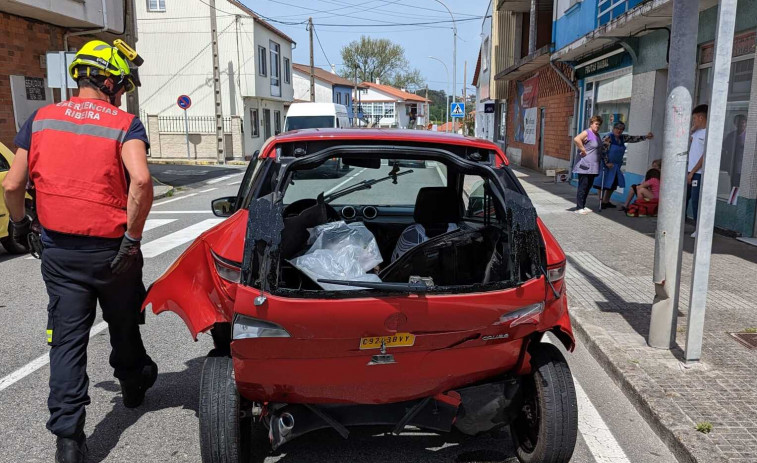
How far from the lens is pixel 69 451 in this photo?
304cm

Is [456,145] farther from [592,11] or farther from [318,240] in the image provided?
[592,11]

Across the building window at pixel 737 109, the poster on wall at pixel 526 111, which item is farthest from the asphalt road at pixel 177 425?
the poster on wall at pixel 526 111

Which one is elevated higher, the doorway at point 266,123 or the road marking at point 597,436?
the doorway at point 266,123

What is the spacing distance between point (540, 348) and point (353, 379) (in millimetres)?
969

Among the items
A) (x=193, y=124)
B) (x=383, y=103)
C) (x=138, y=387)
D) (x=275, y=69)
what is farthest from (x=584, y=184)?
(x=383, y=103)

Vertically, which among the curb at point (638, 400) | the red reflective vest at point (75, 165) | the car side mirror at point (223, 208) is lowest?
the curb at point (638, 400)

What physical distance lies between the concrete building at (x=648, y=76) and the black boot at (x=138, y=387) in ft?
14.1

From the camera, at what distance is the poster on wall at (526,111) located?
76.0 ft

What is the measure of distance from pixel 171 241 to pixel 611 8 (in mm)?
9899

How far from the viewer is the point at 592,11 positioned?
48.4 feet

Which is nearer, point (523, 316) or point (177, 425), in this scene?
point (523, 316)

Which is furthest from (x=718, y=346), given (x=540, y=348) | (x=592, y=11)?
(x=592, y=11)

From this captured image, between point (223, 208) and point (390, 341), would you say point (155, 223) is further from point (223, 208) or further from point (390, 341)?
point (390, 341)

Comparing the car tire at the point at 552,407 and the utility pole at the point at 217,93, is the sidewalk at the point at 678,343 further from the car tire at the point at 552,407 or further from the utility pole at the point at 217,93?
the utility pole at the point at 217,93
